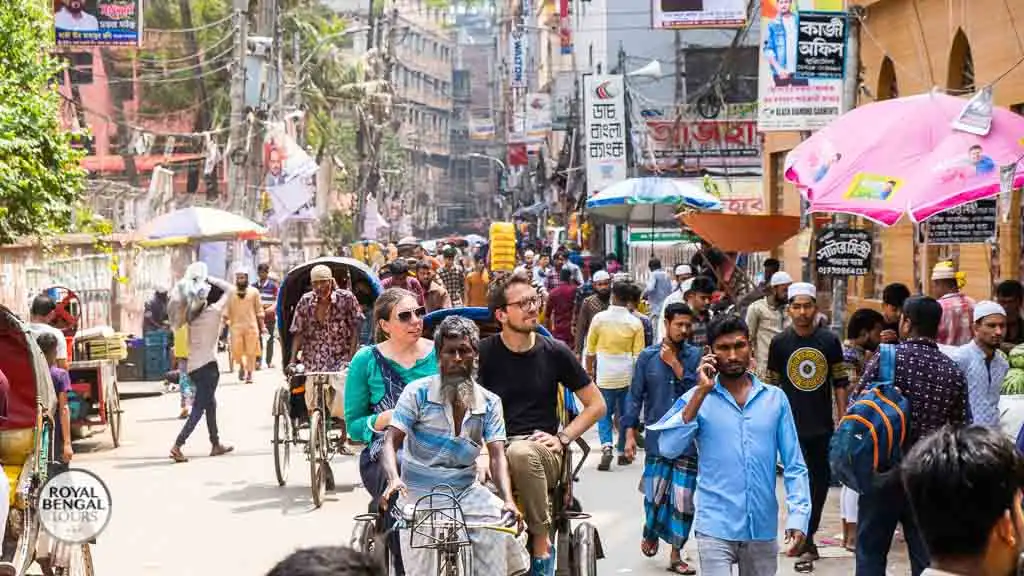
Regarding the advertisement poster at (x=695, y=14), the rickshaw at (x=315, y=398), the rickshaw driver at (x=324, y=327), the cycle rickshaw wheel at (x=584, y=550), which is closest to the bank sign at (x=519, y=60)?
the advertisement poster at (x=695, y=14)

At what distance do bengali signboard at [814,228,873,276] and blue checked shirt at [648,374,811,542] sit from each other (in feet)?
20.4

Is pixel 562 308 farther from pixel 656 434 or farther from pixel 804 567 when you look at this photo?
pixel 656 434

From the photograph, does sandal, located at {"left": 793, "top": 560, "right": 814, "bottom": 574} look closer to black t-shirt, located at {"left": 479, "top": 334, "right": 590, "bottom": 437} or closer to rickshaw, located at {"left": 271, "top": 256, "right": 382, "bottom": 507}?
black t-shirt, located at {"left": 479, "top": 334, "right": 590, "bottom": 437}

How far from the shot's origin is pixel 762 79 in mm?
15070

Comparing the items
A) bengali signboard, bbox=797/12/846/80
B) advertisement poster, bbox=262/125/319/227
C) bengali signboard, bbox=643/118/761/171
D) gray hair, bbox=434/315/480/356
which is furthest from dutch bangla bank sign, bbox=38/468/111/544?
bengali signboard, bbox=643/118/761/171

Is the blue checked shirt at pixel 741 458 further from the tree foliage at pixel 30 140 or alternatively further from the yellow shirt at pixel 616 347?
the tree foliage at pixel 30 140

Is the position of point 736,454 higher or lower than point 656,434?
higher

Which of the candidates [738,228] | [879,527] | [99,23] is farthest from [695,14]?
[879,527]

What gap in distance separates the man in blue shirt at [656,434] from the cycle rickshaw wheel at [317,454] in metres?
2.58

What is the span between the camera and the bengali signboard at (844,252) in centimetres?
1273

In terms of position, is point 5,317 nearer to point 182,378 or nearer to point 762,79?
point 762,79

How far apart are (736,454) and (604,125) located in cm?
2403

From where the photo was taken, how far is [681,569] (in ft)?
31.4

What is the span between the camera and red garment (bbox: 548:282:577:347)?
18812mm
